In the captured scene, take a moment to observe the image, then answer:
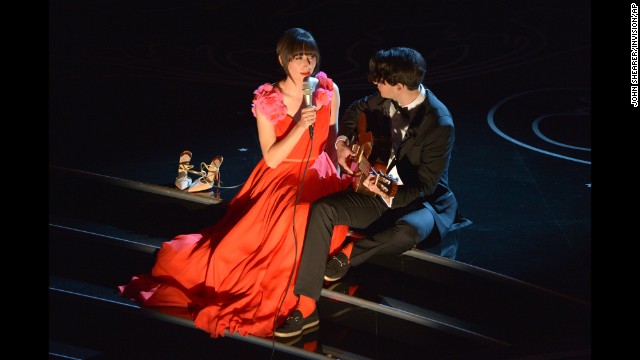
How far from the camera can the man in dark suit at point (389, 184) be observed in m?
3.81

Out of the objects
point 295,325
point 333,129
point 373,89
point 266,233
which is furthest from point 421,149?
point 373,89

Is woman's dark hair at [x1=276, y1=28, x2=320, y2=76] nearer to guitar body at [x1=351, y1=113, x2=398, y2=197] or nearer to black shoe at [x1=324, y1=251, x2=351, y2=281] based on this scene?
guitar body at [x1=351, y1=113, x2=398, y2=197]

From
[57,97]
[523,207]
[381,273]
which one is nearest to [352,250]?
[381,273]

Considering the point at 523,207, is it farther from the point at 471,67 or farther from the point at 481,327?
the point at 471,67

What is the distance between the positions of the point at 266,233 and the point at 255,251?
0.34ft

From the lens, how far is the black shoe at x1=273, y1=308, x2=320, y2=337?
3.73 metres

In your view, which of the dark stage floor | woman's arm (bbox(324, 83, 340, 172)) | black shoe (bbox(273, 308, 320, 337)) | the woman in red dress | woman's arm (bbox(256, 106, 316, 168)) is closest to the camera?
black shoe (bbox(273, 308, 320, 337))

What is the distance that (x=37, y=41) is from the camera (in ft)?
12.8

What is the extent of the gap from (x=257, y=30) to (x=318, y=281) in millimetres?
5191

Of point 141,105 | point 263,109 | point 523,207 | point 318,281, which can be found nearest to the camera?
point 318,281

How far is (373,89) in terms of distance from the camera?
21.7 feet

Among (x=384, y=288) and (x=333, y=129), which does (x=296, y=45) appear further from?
(x=384, y=288)

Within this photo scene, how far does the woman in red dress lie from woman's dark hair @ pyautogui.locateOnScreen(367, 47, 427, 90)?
0.32 meters

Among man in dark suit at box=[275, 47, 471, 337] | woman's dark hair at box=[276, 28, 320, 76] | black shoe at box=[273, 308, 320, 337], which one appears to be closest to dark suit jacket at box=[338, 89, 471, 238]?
man in dark suit at box=[275, 47, 471, 337]
